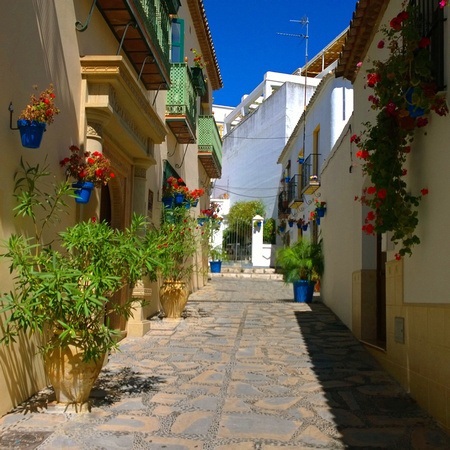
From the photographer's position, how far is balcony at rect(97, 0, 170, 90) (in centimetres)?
658

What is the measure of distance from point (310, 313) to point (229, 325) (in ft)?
7.53

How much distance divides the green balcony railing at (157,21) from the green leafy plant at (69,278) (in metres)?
3.45

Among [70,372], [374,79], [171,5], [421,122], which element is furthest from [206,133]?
[70,372]

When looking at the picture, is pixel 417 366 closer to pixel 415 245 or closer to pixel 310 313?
→ pixel 415 245

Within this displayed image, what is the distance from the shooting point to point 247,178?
3500 cm

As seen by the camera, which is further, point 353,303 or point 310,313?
point 310,313

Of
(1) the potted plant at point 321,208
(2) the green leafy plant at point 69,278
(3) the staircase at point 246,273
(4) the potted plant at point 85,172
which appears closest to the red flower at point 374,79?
(2) the green leafy plant at point 69,278

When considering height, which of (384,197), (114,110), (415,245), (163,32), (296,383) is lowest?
(296,383)

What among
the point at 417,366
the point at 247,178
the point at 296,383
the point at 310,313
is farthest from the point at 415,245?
the point at 247,178

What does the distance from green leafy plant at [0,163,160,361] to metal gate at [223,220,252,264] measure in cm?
2461

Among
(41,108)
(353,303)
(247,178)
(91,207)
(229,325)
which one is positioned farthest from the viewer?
(247,178)

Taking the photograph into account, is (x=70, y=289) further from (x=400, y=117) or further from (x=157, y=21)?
(x=157, y=21)

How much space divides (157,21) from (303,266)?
6.74 metres

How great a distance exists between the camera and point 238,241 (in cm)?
2988
